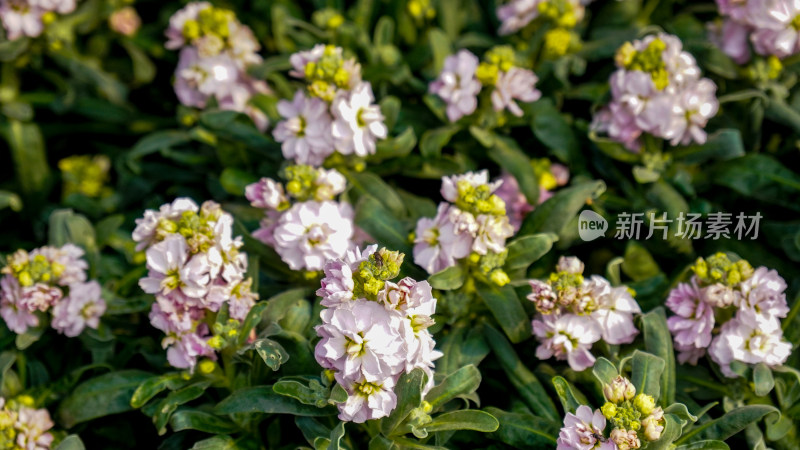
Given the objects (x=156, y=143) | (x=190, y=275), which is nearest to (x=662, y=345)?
(x=190, y=275)

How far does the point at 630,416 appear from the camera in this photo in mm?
2256

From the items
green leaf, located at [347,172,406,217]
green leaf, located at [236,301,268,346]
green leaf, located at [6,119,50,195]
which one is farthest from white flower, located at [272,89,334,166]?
green leaf, located at [6,119,50,195]

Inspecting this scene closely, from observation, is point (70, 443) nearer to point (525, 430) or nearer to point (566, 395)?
point (525, 430)

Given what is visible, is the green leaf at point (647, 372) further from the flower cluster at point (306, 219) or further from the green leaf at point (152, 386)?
the green leaf at point (152, 386)

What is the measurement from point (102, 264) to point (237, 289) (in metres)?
0.89

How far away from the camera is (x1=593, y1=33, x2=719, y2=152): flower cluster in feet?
9.89

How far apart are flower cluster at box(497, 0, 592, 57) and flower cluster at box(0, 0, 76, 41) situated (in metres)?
1.93

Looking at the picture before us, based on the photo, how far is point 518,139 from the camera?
3572mm

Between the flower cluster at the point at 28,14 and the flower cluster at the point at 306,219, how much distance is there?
1468 mm

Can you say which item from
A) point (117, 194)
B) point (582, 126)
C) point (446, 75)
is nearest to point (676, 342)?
point (582, 126)

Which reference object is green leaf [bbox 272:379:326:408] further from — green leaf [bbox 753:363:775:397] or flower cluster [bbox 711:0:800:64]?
flower cluster [bbox 711:0:800:64]

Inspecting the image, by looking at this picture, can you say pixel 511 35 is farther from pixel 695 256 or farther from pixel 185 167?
pixel 185 167

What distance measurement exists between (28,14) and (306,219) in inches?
69.8

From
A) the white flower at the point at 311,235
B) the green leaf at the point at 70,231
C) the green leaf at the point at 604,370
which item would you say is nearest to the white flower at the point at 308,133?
the white flower at the point at 311,235
